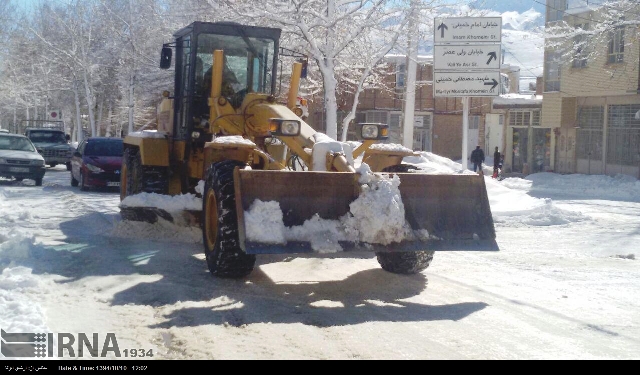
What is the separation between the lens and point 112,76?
156 feet

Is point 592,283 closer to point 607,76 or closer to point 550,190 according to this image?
point 550,190

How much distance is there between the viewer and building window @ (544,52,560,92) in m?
38.6

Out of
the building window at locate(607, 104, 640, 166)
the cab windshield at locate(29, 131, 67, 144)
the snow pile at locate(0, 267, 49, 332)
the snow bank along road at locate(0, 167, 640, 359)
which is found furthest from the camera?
the building window at locate(607, 104, 640, 166)

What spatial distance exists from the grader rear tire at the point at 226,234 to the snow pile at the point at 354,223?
0.60 metres

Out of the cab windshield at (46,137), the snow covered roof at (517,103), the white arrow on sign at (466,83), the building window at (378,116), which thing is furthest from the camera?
the building window at (378,116)

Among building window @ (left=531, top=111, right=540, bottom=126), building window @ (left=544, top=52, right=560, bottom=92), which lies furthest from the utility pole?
building window @ (left=531, top=111, right=540, bottom=126)

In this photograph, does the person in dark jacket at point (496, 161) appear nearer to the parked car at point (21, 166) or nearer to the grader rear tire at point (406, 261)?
the parked car at point (21, 166)

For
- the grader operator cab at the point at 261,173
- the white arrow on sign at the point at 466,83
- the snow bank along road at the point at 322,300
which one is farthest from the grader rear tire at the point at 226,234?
the white arrow on sign at the point at 466,83

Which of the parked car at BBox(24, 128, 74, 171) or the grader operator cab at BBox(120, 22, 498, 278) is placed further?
the parked car at BBox(24, 128, 74, 171)

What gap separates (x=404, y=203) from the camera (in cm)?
821

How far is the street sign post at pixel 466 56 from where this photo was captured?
14.0 metres

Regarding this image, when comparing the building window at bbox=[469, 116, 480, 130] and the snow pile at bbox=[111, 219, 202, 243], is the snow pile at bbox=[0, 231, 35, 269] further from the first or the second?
the building window at bbox=[469, 116, 480, 130]

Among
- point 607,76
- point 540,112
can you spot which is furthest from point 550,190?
point 540,112

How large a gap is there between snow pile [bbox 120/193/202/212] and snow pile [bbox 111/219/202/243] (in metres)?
0.30
